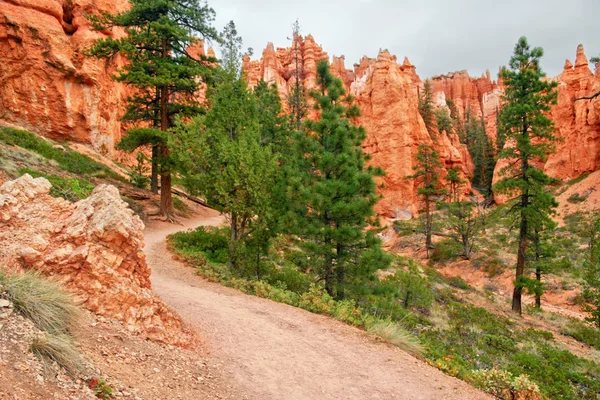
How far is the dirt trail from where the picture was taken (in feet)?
16.9

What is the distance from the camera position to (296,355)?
605 centimetres

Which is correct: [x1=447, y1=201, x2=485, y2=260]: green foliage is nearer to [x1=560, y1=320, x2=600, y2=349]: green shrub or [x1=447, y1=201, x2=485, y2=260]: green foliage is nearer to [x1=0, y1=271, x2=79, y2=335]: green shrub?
[x1=560, y1=320, x2=600, y2=349]: green shrub

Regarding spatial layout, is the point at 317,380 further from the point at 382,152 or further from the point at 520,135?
the point at 382,152

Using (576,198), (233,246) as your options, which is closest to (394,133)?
(576,198)

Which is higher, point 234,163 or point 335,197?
point 234,163

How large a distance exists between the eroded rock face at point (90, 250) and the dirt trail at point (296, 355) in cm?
106

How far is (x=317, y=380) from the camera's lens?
5.36 m

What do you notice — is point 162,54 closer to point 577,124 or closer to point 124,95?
point 124,95

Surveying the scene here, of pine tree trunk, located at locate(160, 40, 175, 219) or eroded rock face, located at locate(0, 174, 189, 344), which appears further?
pine tree trunk, located at locate(160, 40, 175, 219)

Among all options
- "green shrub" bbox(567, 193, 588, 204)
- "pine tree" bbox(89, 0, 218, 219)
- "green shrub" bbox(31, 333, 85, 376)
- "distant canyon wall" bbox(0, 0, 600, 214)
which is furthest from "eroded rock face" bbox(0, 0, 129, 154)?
"green shrub" bbox(567, 193, 588, 204)

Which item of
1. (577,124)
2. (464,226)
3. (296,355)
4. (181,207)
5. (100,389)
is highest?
(577,124)

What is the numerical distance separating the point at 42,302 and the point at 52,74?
2444 centimetres

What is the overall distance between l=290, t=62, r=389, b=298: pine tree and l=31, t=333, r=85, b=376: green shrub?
7.07 m

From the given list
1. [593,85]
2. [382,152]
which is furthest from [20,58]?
[593,85]
